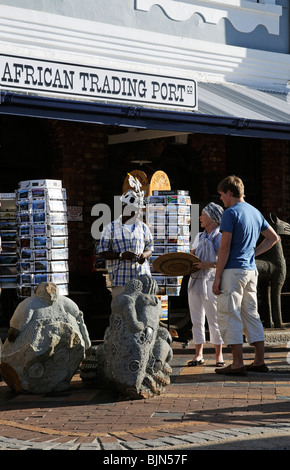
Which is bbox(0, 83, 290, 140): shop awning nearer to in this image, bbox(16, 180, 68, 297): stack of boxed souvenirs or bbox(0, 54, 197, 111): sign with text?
bbox(0, 54, 197, 111): sign with text

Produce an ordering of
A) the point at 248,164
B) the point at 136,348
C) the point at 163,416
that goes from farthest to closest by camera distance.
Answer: the point at 248,164 → the point at 136,348 → the point at 163,416

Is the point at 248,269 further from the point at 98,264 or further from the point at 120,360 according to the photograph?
the point at 98,264

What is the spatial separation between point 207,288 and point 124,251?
0.96 metres

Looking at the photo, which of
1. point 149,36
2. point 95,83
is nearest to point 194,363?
point 95,83

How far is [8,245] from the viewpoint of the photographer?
36.9ft

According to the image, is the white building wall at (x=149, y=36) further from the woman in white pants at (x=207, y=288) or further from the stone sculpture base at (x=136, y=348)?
the stone sculpture base at (x=136, y=348)

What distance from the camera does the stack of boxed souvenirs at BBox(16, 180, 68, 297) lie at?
10.6m

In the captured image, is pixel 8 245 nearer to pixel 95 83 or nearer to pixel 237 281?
pixel 95 83

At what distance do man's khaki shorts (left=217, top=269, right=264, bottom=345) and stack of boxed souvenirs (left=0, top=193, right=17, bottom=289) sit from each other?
295cm

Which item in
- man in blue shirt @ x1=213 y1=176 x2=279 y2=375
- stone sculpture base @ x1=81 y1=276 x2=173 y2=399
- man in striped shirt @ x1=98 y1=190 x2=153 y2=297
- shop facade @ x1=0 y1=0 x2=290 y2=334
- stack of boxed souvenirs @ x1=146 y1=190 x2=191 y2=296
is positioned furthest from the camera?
stack of boxed souvenirs @ x1=146 y1=190 x2=191 y2=296

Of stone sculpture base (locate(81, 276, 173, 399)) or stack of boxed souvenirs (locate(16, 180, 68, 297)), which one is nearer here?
stone sculpture base (locate(81, 276, 173, 399))

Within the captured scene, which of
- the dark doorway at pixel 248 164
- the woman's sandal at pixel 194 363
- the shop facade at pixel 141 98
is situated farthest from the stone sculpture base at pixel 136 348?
the dark doorway at pixel 248 164

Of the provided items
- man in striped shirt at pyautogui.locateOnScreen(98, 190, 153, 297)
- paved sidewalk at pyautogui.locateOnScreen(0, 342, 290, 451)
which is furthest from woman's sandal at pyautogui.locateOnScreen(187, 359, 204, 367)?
man in striped shirt at pyautogui.locateOnScreen(98, 190, 153, 297)
